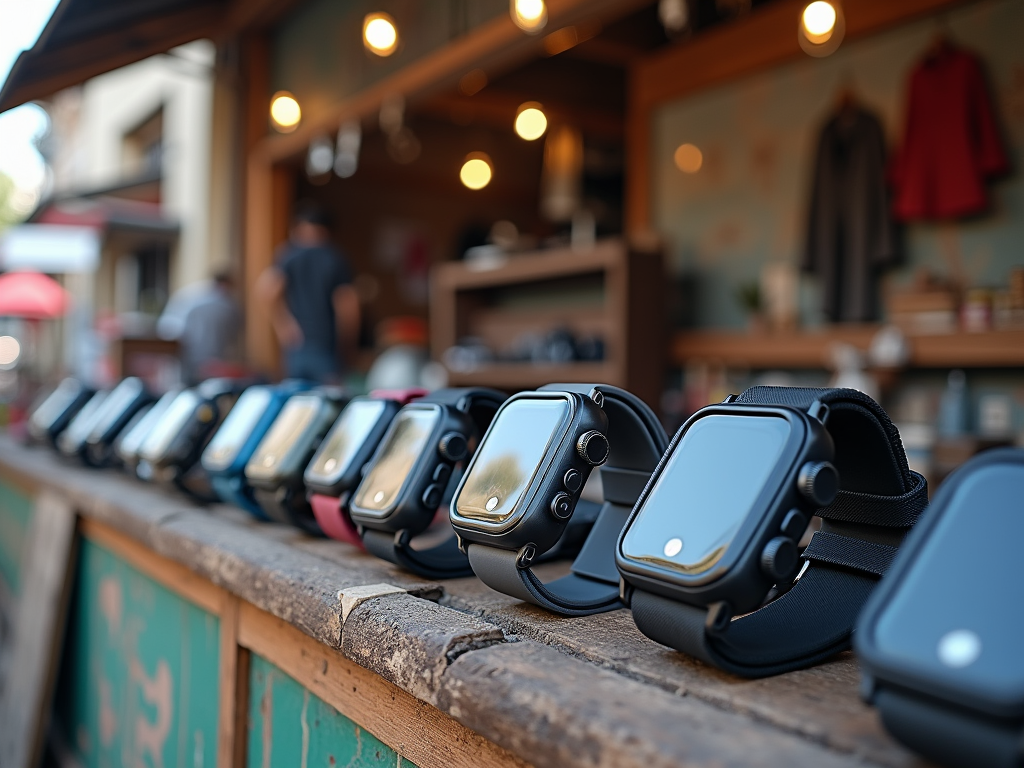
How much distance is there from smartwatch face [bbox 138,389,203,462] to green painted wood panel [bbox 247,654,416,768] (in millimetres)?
713

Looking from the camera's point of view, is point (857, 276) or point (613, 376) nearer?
point (857, 276)

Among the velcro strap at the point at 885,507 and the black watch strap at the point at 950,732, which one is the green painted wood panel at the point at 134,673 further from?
the black watch strap at the point at 950,732

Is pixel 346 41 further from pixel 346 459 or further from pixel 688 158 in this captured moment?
pixel 346 459

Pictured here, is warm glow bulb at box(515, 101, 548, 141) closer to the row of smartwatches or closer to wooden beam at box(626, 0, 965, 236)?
wooden beam at box(626, 0, 965, 236)

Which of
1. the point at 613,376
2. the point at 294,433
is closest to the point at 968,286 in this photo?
the point at 613,376

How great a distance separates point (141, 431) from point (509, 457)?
59.4 inches

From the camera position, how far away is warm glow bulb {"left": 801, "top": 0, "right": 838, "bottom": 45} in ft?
12.8

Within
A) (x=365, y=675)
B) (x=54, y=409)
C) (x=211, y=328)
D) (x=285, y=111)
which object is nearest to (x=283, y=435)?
(x=365, y=675)

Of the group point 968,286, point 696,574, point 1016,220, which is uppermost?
point 1016,220

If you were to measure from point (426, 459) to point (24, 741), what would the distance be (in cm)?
167

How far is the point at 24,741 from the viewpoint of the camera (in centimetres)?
222

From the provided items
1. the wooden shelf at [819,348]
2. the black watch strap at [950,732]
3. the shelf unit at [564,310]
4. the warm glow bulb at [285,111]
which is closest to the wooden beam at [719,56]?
the shelf unit at [564,310]

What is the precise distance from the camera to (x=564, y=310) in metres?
5.92

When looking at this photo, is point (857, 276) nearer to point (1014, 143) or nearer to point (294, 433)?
point (1014, 143)
